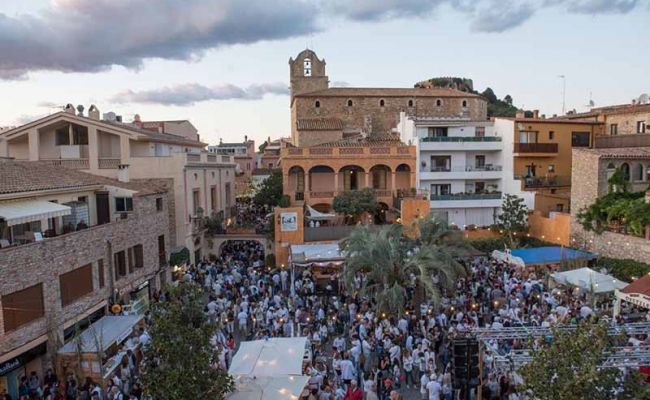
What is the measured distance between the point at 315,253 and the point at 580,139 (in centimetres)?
2312

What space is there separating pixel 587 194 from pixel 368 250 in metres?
15.1

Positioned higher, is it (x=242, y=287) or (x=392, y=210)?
(x=392, y=210)

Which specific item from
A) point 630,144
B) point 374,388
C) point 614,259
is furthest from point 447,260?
point 630,144

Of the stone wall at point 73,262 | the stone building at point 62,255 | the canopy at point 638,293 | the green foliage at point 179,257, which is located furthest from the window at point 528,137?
the stone wall at point 73,262

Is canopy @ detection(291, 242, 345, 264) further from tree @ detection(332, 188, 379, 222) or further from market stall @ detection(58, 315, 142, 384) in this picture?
market stall @ detection(58, 315, 142, 384)

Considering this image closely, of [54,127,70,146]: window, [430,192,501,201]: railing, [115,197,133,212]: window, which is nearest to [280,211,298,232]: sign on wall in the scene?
[115,197,133,212]: window

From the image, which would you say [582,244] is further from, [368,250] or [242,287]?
[242,287]

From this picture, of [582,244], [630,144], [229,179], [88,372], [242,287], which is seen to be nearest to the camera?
[88,372]

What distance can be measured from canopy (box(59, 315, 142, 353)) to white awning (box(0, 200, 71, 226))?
3.64m

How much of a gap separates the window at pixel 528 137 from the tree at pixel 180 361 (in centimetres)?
3061

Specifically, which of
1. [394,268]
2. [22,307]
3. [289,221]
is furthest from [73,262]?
[289,221]

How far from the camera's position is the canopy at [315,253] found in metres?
24.4

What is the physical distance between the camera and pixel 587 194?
2838 cm

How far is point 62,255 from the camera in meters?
16.6
